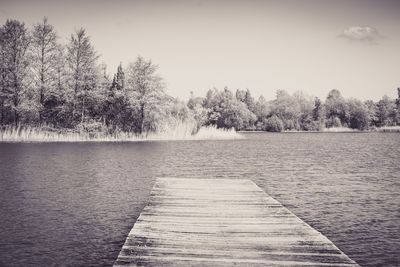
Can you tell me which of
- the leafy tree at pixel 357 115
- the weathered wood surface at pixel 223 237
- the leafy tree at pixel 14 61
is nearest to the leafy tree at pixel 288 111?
the leafy tree at pixel 357 115

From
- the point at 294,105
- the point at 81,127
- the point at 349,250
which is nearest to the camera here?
the point at 349,250

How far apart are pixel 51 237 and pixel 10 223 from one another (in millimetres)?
1536

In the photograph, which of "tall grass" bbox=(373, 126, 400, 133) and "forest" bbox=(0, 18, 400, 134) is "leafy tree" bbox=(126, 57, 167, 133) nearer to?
"forest" bbox=(0, 18, 400, 134)

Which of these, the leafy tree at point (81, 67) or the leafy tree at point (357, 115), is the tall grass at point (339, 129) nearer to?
the leafy tree at point (357, 115)

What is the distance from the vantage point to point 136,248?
5625mm

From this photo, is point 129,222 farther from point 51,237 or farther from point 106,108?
point 106,108

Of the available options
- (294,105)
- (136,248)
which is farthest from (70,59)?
(294,105)

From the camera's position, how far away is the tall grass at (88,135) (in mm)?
35719

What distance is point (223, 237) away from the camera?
241 inches

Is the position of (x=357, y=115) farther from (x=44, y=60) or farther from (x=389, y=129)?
(x=44, y=60)

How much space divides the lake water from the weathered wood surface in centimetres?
84

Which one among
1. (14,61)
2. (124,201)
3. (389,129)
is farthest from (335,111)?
(124,201)

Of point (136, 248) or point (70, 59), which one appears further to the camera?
point (70, 59)

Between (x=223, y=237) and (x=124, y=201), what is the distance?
5.29 metres
